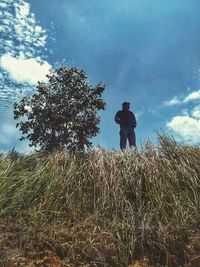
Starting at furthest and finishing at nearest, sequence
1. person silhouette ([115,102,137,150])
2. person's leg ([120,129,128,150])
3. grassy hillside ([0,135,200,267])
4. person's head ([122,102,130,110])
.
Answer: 1. person's head ([122,102,130,110])
2. person silhouette ([115,102,137,150])
3. person's leg ([120,129,128,150])
4. grassy hillside ([0,135,200,267])

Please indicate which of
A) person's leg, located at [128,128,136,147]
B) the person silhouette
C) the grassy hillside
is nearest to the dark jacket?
the person silhouette

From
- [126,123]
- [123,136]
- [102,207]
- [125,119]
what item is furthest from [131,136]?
[102,207]

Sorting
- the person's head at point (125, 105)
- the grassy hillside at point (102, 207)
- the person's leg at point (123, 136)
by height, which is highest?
the person's head at point (125, 105)

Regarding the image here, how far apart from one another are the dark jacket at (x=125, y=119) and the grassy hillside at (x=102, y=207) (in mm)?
4213

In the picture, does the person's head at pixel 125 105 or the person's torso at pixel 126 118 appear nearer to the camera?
the person's torso at pixel 126 118

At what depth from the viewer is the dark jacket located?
47.1 feet

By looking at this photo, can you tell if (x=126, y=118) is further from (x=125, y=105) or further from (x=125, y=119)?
(x=125, y=105)

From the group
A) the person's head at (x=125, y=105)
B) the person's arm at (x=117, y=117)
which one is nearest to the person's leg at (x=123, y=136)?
the person's arm at (x=117, y=117)

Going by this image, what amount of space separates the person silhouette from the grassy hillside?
12.9 feet

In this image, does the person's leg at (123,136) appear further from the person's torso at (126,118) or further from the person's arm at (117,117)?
the person's arm at (117,117)

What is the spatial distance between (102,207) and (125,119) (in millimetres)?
6583

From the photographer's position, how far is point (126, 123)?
47.1ft

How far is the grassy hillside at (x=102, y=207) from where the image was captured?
6945 millimetres

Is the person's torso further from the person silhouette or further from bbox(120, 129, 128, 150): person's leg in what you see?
bbox(120, 129, 128, 150): person's leg
